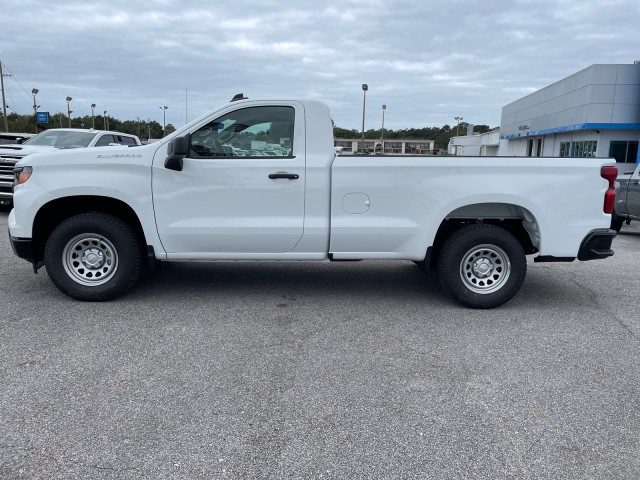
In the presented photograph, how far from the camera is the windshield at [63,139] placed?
41.2 feet

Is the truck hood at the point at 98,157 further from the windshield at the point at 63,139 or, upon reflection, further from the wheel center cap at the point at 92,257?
the windshield at the point at 63,139

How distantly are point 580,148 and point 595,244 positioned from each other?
2998 centimetres

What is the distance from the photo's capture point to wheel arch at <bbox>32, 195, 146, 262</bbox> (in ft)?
19.1

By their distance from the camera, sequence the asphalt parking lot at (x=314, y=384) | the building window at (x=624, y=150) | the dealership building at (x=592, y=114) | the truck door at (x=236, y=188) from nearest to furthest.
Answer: the asphalt parking lot at (x=314, y=384)
the truck door at (x=236, y=188)
the dealership building at (x=592, y=114)
the building window at (x=624, y=150)

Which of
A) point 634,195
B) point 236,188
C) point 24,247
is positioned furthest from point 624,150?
point 24,247

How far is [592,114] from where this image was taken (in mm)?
29234

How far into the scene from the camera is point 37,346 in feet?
15.1

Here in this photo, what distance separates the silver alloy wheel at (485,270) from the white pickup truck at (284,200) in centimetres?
4

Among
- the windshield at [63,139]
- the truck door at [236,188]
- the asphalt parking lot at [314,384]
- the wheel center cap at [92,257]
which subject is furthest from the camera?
the windshield at [63,139]

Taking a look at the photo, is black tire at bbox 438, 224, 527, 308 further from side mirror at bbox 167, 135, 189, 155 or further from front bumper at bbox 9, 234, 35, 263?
front bumper at bbox 9, 234, 35, 263

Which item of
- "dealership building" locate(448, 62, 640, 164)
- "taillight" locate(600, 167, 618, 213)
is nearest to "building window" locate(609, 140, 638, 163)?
"dealership building" locate(448, 62, 640, 164)

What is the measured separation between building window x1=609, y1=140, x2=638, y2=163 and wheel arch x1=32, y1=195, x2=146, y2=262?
29750 millimetres

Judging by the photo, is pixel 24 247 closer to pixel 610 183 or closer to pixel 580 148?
pixel 610 183

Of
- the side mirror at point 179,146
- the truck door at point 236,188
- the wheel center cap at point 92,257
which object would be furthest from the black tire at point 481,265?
the wheel center cap at point 92,257
